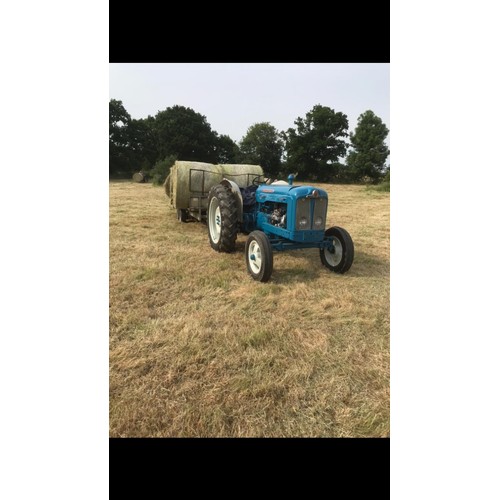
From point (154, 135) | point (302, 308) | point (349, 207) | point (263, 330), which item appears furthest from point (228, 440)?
point (154, 135)

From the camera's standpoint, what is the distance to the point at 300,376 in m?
2.27

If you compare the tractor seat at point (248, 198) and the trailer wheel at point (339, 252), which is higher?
the tractor seat at point (248, 198)

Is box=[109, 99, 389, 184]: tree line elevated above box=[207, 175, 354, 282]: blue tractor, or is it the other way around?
box=[109, 99, 389, 184]: tree line

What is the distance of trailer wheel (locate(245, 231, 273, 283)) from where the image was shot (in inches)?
157

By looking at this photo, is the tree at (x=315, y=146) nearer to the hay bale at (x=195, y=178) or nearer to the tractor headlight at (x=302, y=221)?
the hay bale at (x=195, y=178)

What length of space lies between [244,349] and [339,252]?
2.61 metres

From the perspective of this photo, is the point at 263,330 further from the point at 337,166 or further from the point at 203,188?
the point at 337,166

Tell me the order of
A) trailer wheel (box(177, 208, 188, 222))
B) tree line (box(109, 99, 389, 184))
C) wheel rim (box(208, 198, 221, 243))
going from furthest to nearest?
tree line (box(109, 99, 389, 184)) < trailer wheel (box(177, 208, 188, 222)) < wheel rim (box(208, 198, 221, 243))

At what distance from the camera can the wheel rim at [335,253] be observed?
459cm

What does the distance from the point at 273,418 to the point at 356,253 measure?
441 centimetres

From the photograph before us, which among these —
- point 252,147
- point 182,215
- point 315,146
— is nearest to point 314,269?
point 182,215

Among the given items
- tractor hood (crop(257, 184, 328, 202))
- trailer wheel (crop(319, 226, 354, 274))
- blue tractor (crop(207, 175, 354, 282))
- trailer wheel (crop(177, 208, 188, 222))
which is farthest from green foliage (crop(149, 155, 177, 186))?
trailer wheel (crop(319, 226, 354, 274))

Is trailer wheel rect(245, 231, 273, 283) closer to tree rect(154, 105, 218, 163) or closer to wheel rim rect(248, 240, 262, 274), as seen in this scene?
wheel rim rect(248, 240, 262, 274)

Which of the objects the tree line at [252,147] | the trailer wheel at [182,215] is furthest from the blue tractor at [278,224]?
the tree line at [252,147]
